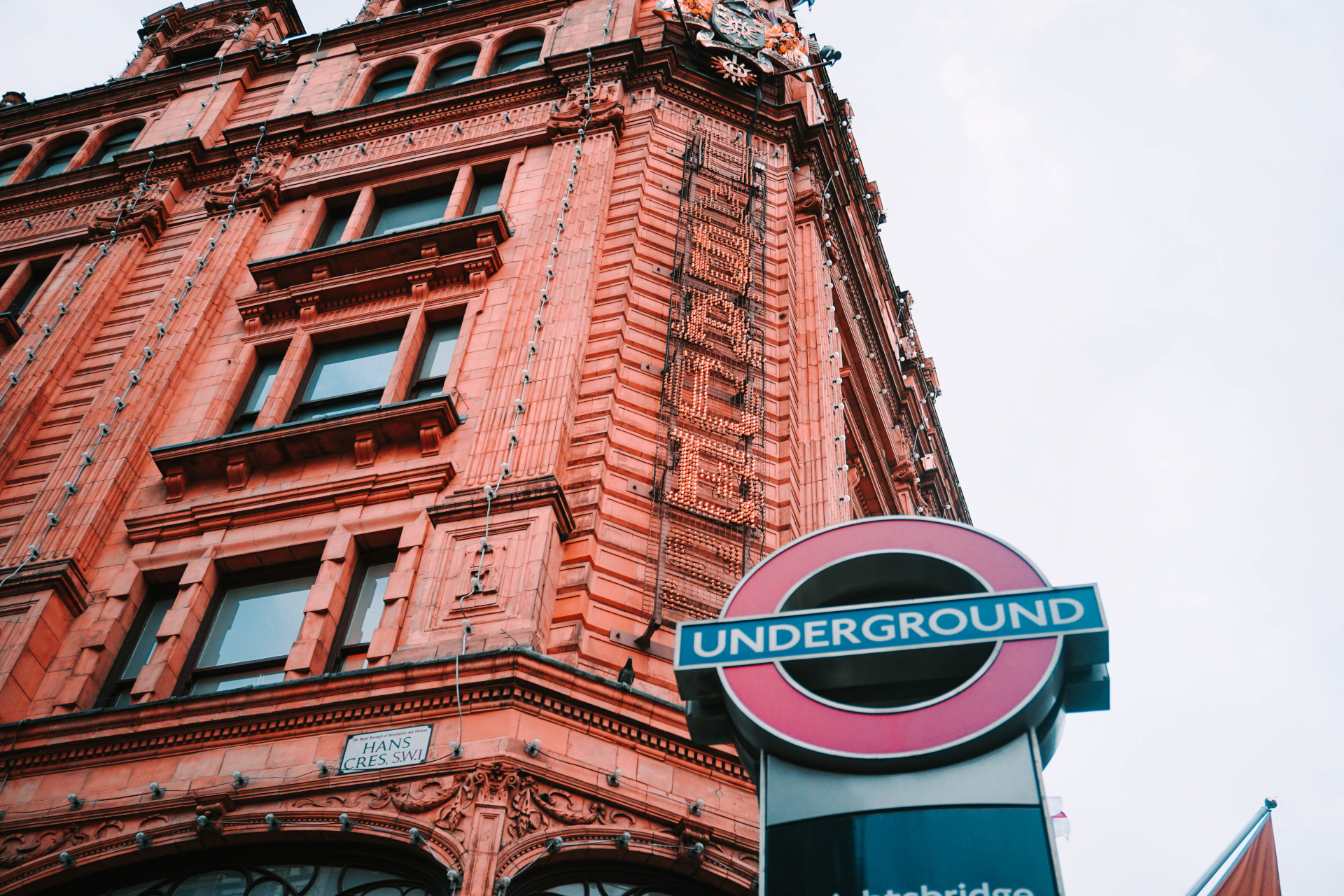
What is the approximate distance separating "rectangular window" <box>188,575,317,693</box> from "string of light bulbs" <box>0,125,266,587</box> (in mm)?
3293

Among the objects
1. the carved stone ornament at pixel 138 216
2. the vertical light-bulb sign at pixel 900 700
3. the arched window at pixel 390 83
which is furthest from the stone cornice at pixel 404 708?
the arched window at pixel 390 83

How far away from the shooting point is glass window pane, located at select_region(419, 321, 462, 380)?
72.0 ft

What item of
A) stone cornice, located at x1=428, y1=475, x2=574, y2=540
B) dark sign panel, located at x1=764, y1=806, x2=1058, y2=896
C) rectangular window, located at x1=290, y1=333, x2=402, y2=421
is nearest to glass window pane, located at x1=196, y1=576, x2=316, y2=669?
stone cornice, located at x1=428, y1=475, x2=574, y2=540

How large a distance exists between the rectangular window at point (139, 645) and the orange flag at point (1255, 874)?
566 inches

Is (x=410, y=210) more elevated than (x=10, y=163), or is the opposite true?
(x=10, y=163)

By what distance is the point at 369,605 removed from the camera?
17.9 m

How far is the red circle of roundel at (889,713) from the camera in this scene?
10.2 meters

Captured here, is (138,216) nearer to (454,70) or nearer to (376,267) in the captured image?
(376,267)

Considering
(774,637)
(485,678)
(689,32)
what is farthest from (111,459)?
(689,32)

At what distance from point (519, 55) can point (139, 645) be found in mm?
19117

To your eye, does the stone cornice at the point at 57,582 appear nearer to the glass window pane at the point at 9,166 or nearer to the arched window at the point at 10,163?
the glass window pane at the point at 9,166

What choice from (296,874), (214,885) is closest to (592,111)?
(296,874)

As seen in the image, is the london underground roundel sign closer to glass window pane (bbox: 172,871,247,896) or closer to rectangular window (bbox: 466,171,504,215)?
glass window pane (bbox: 172,871,247,896)

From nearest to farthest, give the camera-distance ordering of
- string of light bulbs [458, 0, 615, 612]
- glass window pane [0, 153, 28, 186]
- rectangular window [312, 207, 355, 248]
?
1. string of light bulbs [458, 0, 615, 612]
2. rectangular window [312, 207, 355, 248]
3. glass window pane [0, 153, 28, 186]
